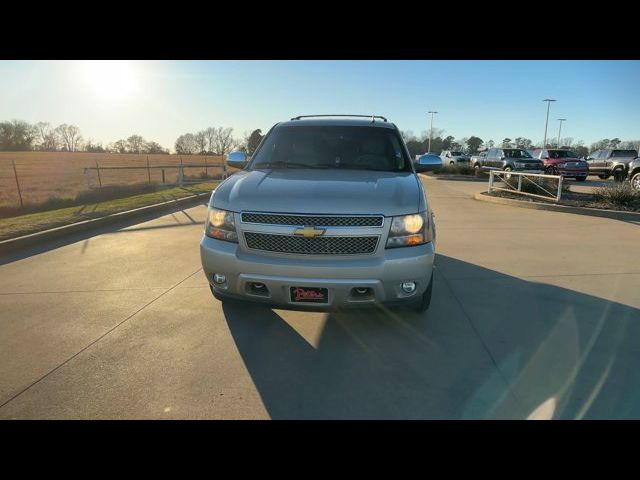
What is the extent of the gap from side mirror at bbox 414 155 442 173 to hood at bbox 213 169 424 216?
3.34 feet

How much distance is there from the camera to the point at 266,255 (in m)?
3.17

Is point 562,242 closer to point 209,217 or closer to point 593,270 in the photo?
point 593,270

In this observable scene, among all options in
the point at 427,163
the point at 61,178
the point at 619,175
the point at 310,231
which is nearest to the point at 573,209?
the point at 427,163

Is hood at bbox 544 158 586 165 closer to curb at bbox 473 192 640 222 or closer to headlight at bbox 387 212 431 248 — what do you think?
curb at bbox 473 192 640 222

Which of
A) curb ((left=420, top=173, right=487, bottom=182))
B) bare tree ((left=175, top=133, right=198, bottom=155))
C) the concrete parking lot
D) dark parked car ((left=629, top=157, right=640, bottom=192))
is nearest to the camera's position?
the concrete parking lot

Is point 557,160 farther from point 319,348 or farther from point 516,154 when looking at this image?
point 319,348

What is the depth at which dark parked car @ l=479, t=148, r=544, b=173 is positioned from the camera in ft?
78.2

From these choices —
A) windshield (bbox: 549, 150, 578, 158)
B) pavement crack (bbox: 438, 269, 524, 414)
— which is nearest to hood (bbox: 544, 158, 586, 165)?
windshield (bbox: 549, 150, 578, 158)

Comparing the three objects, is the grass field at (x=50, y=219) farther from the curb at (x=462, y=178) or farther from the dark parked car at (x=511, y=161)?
the dark parked car at (x=511, y=161)

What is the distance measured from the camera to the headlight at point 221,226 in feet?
10.8

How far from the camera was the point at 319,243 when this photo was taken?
3.08 m

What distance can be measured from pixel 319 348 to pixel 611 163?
26.1m

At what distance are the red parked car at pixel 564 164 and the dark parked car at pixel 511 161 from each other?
0.77 meters
